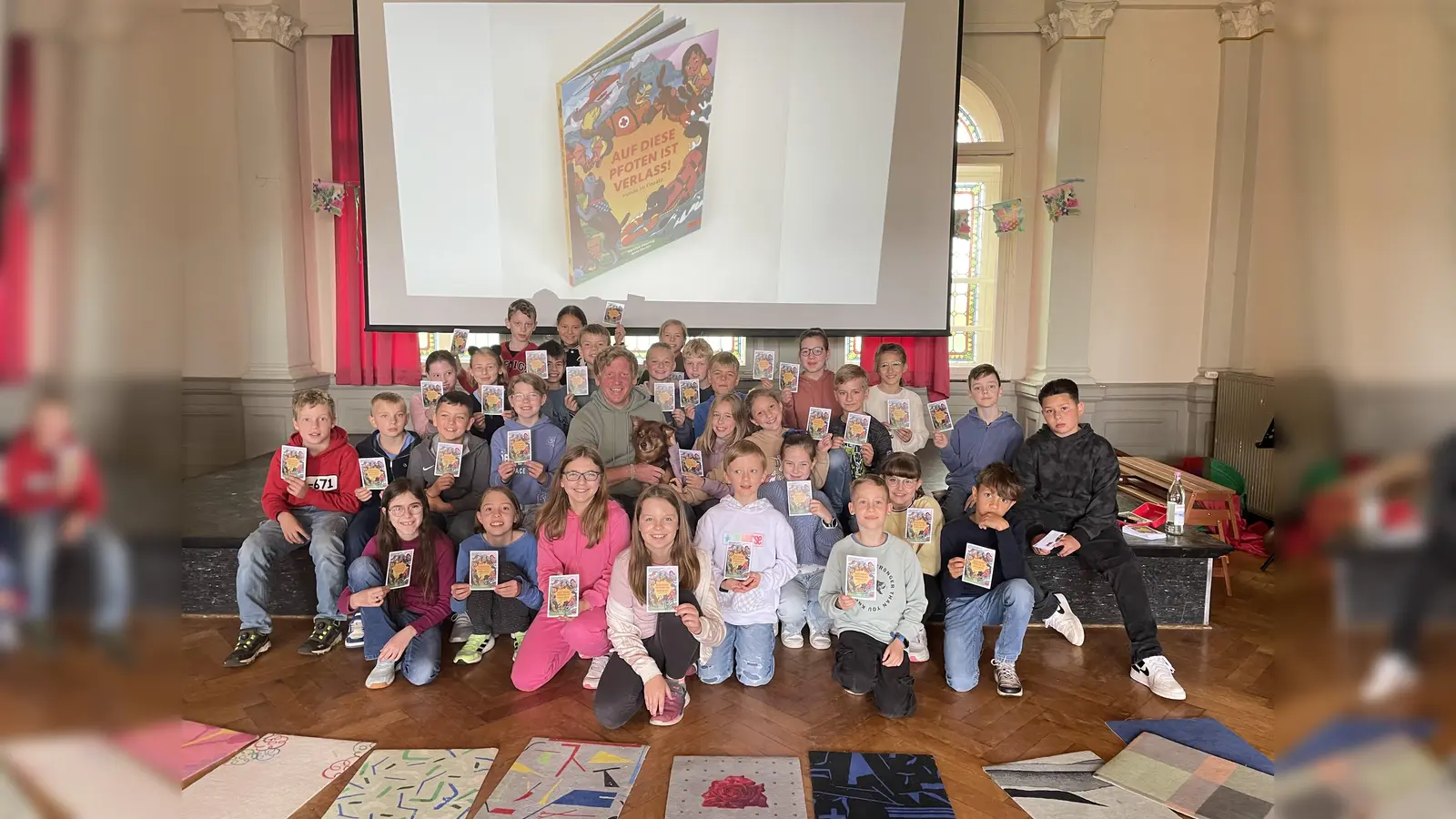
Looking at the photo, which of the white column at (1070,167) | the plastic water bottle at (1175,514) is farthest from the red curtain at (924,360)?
the plastic water bottle at (1175,514)

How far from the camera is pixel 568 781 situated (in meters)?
2.24

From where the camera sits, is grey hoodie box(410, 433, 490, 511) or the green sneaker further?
grey hoodie box(410, 433, 490, 511)

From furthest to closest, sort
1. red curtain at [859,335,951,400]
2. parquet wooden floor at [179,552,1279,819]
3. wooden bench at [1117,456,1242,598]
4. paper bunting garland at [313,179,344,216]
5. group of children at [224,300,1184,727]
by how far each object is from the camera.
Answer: red curtain at [859,335,951,400]
paper bunting garland at [313,179,344,216]
wooden bench at [1117,456,1242,598]
group of children at [224,300,1184,727]
parquet wooden floor at [179,552,1279,819]

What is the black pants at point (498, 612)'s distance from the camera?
117 inches

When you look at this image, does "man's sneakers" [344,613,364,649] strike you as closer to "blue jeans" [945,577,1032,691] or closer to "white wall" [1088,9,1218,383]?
"blue jeans" [945,577,1032,691]

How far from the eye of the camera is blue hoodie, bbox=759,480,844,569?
3182 mm

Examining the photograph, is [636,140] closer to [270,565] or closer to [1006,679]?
[270,565]

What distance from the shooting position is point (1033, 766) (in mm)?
2332

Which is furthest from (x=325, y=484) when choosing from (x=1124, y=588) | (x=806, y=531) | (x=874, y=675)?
(x=1124, y=588)
